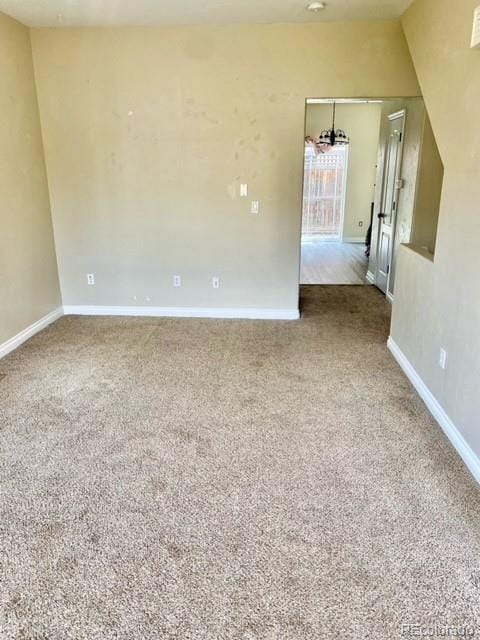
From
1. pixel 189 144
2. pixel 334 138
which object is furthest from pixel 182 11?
pixel 334 138

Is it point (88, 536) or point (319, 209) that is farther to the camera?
point (319, 209)

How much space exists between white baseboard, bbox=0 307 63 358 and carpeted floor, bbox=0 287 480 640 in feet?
0.86

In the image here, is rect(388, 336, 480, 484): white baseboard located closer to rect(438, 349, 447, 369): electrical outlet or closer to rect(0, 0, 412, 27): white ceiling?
rect(438, 349, 447, 369): electrical outlet

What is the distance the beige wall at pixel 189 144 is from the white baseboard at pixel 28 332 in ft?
0.96

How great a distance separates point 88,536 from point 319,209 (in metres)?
9.50

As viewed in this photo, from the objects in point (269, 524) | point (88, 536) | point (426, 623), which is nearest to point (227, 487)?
point (269, 524)

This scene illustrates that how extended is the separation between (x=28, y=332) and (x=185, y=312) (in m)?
1.58

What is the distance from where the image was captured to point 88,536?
1.96 meters

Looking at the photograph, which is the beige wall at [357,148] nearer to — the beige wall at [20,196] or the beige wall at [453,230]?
the beige wall at [453,230]

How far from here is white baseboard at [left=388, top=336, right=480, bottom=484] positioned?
2375mm

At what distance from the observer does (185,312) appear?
4.99m

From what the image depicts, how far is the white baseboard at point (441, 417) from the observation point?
238cm

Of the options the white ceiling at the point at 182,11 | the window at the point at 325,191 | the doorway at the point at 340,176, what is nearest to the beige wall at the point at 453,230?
the white ceiling at the point at 182,11

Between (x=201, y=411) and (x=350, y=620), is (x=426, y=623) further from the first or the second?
(x=201, y=411)
